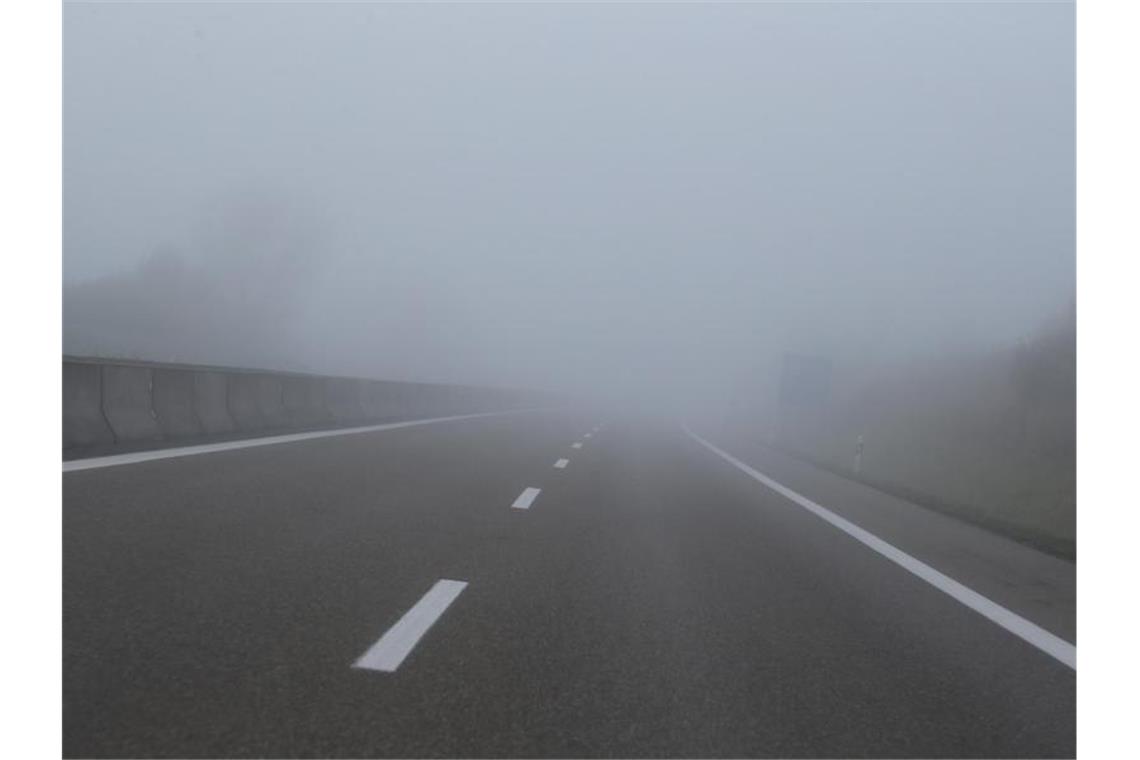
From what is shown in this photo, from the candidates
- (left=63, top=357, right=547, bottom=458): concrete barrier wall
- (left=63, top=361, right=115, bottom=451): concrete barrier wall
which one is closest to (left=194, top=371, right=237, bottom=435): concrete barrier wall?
(left=63, top=357, right=547, bottom=458): concrete barrier wall

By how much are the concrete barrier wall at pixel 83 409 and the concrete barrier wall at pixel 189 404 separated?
1 centimetres

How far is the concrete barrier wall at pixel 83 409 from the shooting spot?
11305mm

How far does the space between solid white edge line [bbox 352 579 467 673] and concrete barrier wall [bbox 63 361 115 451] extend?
7.07 meters

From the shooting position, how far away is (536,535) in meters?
8.42

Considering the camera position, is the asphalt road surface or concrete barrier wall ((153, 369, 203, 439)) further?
concrete barrier wall ((153, 369, 203, 439))

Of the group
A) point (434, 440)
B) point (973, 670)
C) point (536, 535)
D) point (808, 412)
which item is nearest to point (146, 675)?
point (973, 670)

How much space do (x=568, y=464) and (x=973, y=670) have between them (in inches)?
456

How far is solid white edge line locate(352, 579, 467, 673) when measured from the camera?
4.39 metres

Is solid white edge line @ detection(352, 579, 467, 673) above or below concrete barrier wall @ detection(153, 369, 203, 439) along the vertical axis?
below

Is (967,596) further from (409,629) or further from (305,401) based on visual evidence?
(305,401)

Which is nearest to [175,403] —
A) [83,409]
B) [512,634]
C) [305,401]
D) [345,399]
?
[83,409]

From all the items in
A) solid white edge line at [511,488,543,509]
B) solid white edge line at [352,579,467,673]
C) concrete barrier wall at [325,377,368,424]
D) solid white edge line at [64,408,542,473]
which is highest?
concrete barrier wall at [325,377,368,424]

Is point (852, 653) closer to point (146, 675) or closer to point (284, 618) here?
point (284, 618)

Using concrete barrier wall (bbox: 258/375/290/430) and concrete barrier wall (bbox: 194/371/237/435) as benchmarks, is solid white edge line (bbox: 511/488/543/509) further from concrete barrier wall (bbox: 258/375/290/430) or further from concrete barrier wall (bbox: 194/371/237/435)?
concrete barrier wall (bbox: 258/375/290/430)
